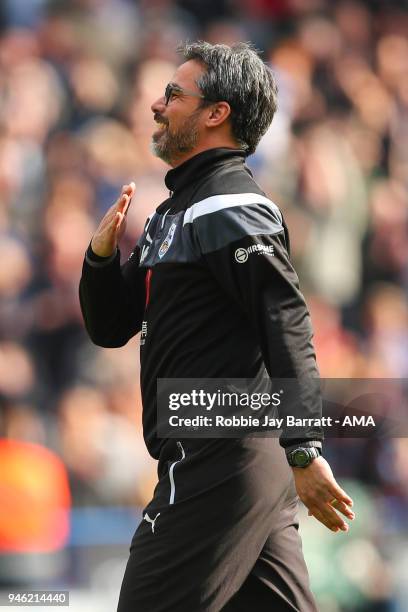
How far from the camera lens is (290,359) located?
8.18 feet

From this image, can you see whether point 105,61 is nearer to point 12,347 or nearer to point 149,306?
point 12,347

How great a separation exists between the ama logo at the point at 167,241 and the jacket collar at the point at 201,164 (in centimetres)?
16

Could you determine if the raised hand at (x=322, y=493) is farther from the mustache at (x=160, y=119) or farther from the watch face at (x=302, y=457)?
the mustache at (x=160, y=119)

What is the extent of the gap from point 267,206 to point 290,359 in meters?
0.45

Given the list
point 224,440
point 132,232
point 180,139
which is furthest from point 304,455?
point 132,232

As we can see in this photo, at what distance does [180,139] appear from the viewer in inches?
118

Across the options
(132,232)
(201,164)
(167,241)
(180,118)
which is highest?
(132,232)

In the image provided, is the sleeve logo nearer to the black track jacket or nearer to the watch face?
the black track jacket

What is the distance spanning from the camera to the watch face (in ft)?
7.93

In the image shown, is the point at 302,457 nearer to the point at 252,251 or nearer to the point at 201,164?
the point at 252,251

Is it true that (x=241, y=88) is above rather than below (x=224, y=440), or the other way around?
above

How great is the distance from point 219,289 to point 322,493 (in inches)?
24.0

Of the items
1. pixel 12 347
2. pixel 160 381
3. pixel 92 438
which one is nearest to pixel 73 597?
pixel 92 438

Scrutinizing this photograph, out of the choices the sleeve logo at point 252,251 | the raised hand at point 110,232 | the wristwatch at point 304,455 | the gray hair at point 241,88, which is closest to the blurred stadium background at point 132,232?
the raised hand at point 110,232
